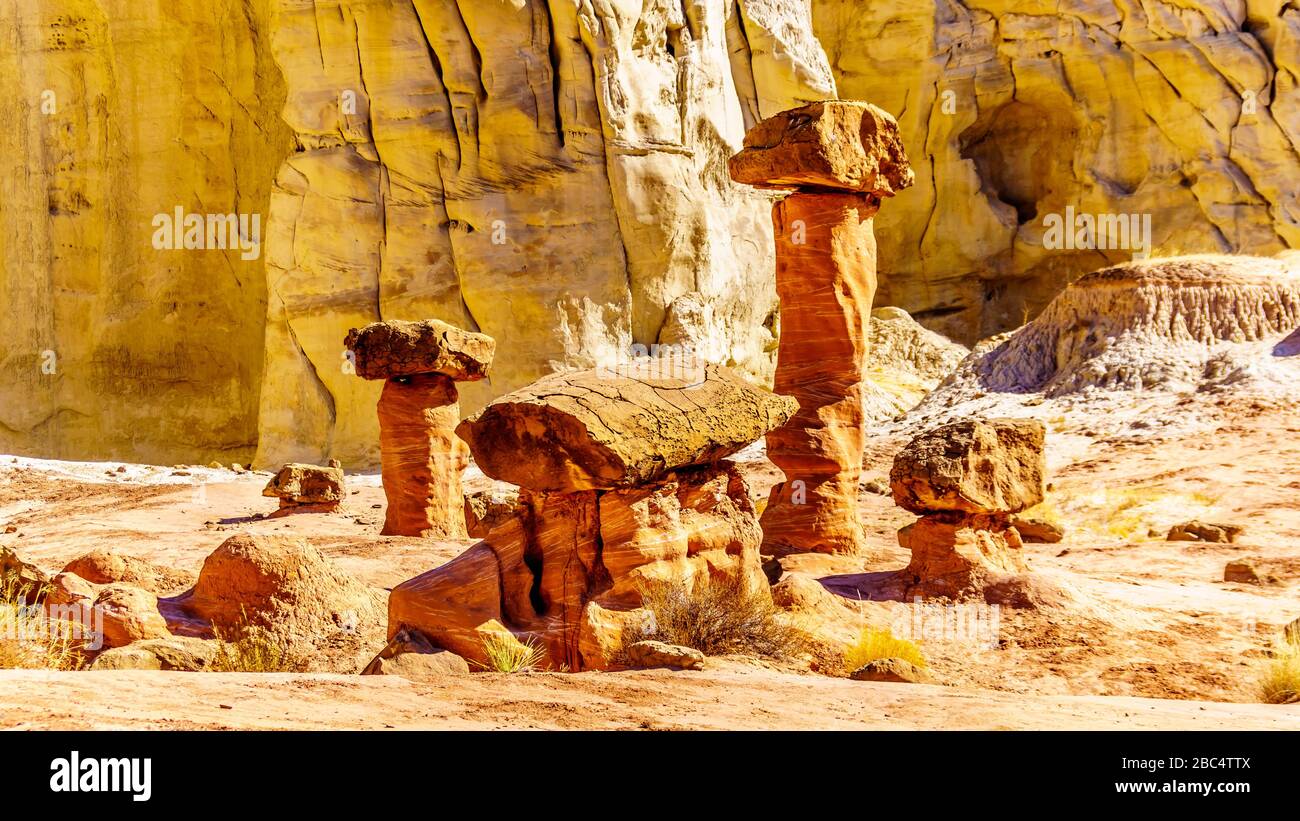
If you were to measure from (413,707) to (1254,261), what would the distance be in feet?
55.2

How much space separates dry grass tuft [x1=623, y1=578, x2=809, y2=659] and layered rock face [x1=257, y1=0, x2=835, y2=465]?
12.8 meters

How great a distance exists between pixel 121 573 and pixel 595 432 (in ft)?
15.4

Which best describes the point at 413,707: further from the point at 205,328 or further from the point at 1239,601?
the point at 205,328

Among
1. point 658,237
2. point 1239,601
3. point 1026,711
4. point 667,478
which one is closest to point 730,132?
point 658,237

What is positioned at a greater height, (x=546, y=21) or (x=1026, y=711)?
(x=546, y=21)

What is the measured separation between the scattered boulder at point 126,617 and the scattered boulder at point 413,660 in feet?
6.60

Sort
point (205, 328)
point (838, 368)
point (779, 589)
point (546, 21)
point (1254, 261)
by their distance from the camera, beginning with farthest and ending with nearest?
1. point (205, 328)
2. point (546, 21)
3. point (1254, 261)
4. point (838, 368)
5. point (779, 589)

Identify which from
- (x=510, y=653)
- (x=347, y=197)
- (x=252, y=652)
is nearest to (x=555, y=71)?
(x=347, y=197)

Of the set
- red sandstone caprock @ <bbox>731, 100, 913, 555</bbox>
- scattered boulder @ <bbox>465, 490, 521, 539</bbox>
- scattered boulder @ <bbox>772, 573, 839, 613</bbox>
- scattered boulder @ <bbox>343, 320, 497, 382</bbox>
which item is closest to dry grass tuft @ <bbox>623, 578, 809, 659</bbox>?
scattered boulder @ <bbox>772, 573, 839, 613</bbox>

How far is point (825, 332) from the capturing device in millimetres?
12852

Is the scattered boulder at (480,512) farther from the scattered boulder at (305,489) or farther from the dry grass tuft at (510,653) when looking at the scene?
the dry grass tuft at (510,653)

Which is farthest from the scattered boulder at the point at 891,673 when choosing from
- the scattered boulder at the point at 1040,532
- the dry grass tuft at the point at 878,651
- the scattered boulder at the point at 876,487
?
the scattered boulder at the point at 876,487

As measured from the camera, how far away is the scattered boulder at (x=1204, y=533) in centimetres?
1328

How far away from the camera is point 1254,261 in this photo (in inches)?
786
